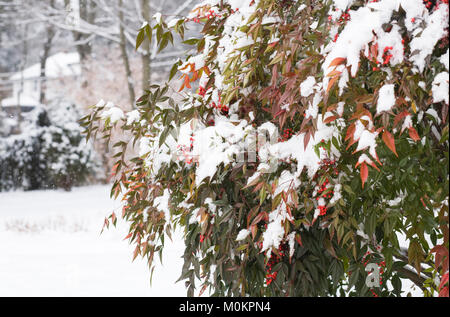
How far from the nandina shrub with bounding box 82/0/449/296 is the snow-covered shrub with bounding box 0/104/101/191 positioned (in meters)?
7.50

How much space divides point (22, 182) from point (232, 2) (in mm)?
8714

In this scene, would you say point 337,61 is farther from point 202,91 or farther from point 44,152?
point 44,152

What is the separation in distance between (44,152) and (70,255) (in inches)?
151

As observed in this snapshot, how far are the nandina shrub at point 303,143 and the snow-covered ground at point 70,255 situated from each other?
2115mm

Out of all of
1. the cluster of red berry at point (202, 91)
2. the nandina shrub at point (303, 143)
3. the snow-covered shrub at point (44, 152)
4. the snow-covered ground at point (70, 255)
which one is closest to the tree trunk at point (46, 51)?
the snow-covered shrub at point (44, 152)

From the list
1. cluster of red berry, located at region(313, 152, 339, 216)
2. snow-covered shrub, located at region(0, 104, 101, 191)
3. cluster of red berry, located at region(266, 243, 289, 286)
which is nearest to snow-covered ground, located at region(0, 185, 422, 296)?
snow-covered shrub, located at region(0, 104, 101, 191)

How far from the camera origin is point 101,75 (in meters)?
10.4

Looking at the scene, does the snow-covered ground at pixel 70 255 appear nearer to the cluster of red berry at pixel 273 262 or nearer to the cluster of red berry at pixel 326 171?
the cluster of red berry at pixel 273 262

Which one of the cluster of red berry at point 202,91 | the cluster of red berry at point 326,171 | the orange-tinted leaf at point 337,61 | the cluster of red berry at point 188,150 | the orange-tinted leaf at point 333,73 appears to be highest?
the cluster of red berry at point 202,91

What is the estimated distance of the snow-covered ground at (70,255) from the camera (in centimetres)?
490

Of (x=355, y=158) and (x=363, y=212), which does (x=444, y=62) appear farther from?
(x=363, y=212)

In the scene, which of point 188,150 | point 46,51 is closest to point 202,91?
point 188,150

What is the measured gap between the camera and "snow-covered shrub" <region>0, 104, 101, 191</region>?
9172 millimetres
